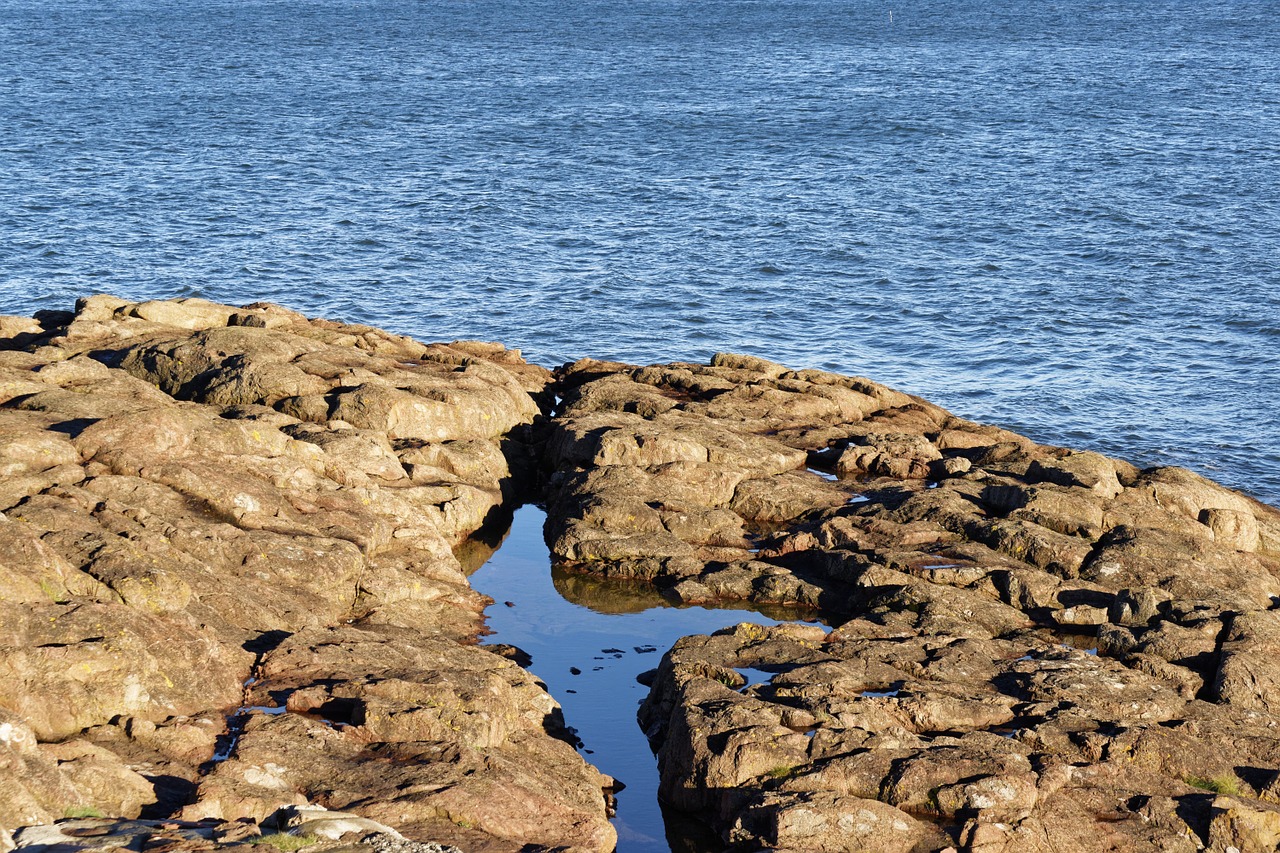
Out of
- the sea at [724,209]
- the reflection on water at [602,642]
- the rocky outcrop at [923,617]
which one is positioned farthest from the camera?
the sea at [724,209]

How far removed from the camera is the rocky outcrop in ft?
67.5

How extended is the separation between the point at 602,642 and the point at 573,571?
3.10 metres

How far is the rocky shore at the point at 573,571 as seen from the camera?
19.2m

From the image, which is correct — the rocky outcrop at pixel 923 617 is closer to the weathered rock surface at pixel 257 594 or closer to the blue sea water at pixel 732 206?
the weathered rock surface at pixel 257 594

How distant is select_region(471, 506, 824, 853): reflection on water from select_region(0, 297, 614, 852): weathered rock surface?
3.21 feet

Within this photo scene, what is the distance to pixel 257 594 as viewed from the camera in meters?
24.9

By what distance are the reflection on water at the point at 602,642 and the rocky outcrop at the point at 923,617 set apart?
48 centimetres

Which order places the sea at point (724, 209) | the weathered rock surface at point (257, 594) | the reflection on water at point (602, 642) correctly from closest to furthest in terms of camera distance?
1. the weathered rock surface at point (257, 594)
2. the reflection on water at point (602, 642)
3. the sea at point (724, 209)

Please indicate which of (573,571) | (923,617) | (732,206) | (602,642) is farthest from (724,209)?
(923,617)

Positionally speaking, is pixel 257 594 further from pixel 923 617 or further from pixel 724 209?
pixel 724 209

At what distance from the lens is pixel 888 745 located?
70.9 ft

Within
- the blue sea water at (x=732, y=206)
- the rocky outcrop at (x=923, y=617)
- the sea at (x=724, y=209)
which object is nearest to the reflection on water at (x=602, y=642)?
the sea at (x=724, y=209)

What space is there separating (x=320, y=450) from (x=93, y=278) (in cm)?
4008

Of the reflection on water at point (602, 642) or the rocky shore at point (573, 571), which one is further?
the reflection on water at point (602, 642)
